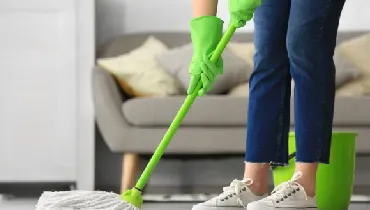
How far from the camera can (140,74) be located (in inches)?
138

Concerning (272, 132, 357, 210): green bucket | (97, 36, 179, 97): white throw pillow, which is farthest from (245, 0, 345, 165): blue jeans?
(97, 36, 179, 97): white throw pillow

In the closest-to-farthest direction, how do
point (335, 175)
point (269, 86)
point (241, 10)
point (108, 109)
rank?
point (241, 10)
point (269, 86)
point (335, 175)
point (108, 109)

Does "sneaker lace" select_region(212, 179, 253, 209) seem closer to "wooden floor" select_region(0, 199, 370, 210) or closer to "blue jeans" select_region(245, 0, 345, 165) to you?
"blue jeans" select_region(245, 0, 345, 165)

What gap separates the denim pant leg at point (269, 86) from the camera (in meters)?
1.89

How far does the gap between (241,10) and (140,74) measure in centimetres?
177

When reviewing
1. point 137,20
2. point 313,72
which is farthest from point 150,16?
point 313,72

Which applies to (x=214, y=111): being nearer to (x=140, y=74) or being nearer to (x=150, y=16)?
(x=140, y=74)

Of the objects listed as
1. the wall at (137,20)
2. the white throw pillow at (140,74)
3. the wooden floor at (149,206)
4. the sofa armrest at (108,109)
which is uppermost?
the wall at (137,20)

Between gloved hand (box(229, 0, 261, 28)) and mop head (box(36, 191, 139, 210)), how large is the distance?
19.4 inches

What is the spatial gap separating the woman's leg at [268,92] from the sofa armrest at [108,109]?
1393 millimetres

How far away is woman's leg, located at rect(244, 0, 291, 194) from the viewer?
189 centimetres

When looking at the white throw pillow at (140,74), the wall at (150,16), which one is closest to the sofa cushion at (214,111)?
the white throw pillow at (140,74)

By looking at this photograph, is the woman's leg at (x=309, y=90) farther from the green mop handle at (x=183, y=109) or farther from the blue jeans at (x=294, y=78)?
the green mop handle at (x=183, y=109)

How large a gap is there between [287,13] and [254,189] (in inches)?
17.5
